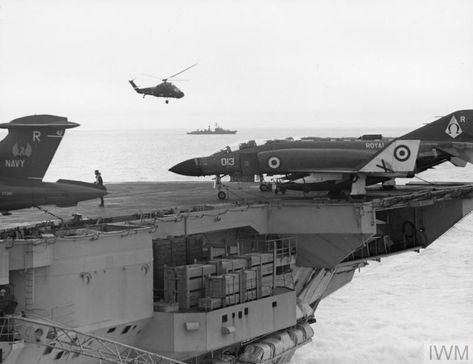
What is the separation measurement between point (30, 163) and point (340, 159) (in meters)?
13.1

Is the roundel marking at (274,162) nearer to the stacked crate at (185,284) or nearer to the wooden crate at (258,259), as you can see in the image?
the wooden crate at (258,259)

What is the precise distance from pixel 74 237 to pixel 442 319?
93.9 feet

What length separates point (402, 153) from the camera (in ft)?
89.7

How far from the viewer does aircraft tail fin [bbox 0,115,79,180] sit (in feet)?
61.5

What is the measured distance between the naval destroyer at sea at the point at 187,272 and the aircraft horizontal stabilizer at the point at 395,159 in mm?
1664

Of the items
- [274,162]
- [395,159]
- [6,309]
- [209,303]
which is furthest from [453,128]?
[6,309]

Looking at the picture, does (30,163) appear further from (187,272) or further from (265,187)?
(265,187)

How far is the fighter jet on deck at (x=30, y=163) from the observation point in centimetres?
1873

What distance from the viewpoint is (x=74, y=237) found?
51.5 ft

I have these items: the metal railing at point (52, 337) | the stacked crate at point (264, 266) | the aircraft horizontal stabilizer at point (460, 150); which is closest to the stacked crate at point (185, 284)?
the stacked crate at point (264, 266)

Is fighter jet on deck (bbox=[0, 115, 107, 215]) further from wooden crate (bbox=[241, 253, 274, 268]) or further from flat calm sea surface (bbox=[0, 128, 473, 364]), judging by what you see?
flat calm sea surface (bbox=[0, 128, 473, 364])

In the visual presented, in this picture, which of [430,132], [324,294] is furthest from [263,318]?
[430,132]

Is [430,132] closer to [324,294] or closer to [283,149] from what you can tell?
[283,149]
